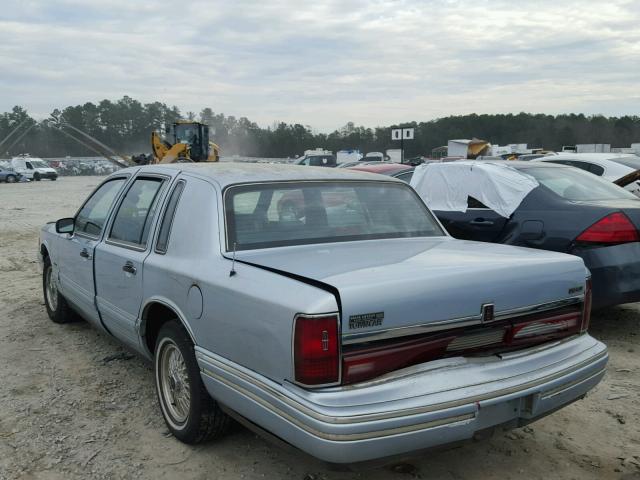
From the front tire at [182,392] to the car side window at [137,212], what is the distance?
0.71 metres

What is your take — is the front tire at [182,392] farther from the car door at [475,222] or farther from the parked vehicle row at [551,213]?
the car door at [475,222]

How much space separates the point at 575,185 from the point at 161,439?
4.34 m

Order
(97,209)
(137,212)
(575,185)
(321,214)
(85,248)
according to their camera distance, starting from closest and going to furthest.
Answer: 1. (321,214)
2. (137,212)
3. (85,248)
4. (97,209)
5. (575,185)

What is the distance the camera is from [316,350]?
2221 millimetres

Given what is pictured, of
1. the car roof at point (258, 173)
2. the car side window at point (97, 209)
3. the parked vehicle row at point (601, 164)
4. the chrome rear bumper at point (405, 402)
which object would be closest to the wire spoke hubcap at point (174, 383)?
the chrome rear bumper at point (405, 402)

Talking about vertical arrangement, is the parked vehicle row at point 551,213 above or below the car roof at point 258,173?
below

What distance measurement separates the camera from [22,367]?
447 centimetres

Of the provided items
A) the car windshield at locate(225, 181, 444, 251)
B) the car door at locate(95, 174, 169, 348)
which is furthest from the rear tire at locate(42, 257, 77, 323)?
the car windshield at locate(225, 181, 444, 251)

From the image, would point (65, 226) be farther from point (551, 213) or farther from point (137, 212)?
point (551, 213)

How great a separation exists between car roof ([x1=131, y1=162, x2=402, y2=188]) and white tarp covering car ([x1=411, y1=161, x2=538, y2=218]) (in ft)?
6.46

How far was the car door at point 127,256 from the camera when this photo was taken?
3558mm

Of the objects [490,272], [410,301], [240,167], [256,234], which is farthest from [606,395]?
[240,167]

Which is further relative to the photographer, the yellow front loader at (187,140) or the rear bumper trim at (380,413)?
the yellow front loader at (187,140)

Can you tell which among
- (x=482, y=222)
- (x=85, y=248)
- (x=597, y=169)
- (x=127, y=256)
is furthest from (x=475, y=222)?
(x=597, y=169)
